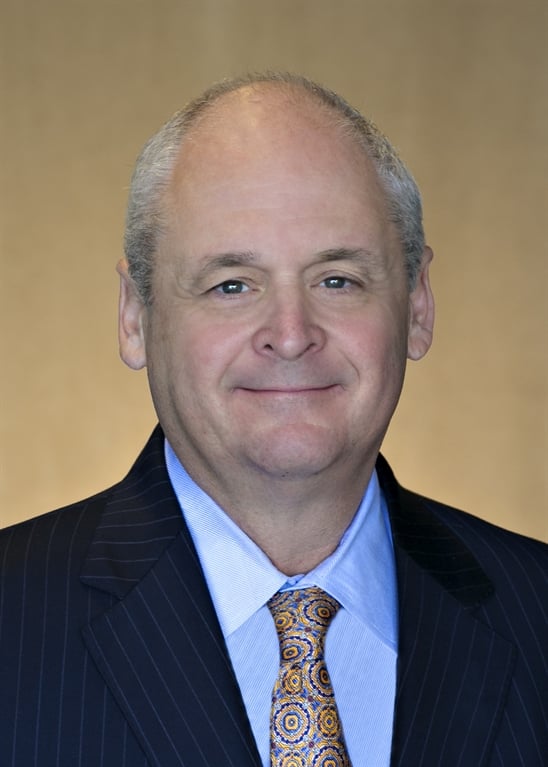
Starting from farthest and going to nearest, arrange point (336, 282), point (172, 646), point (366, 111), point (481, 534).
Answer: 1. point (366, 111)
2. point (481, 534)
3. point (336, 282)
4. point (172, 646)

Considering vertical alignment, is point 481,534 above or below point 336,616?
above

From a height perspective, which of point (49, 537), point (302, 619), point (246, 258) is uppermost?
point (246, 258)

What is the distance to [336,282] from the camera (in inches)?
93.9

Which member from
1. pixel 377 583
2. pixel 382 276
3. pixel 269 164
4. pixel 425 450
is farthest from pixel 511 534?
pixel 425 450

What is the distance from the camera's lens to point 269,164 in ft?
7.84

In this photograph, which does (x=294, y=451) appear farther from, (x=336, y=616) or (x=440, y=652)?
(x=440, y=652)

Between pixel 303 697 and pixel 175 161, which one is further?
pixel 175 161

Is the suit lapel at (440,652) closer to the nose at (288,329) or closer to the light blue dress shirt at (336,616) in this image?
the light blue dress shirt at (336,616)

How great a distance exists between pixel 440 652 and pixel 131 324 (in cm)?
69

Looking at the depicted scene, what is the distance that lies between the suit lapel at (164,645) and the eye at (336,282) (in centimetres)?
40

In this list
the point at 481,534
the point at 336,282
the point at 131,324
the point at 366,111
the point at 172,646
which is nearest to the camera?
the point at 172,646

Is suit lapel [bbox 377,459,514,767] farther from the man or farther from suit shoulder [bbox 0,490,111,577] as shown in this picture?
suit shoulder [bbox 0,490,111,577]

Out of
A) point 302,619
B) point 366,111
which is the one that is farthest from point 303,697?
point 366,111

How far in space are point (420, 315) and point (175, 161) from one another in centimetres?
47
